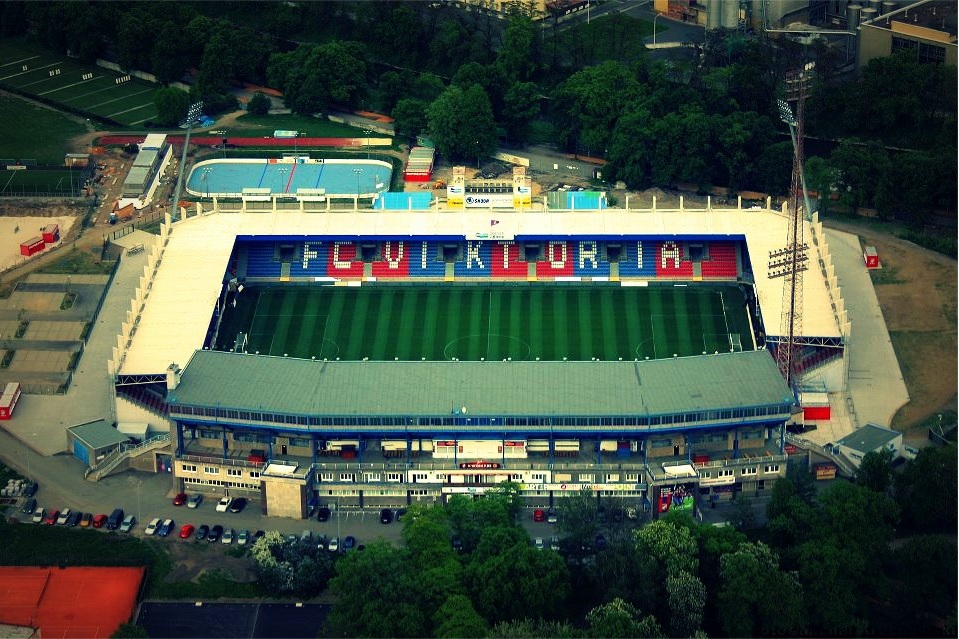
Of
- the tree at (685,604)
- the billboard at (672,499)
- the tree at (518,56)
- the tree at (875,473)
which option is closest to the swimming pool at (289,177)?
the tree at (518,56)

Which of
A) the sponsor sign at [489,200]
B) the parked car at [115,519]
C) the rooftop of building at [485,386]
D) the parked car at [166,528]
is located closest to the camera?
the parked car at [166,528]

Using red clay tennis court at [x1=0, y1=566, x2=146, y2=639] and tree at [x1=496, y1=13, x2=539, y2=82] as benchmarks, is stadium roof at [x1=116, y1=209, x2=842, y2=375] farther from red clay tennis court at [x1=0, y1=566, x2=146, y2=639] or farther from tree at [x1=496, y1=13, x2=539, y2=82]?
tree at [x1=496, y1=13, x2=539, y2=82]

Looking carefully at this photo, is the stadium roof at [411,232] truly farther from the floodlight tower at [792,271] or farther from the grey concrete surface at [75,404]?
the grey concrete surface at [75,404]

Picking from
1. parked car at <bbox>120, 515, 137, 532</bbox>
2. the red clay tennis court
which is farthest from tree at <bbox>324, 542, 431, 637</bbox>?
parked car at <bbox>120, 515, 137, 532</bbox>

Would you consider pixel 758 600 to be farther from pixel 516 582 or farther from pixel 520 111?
pixel 520 111

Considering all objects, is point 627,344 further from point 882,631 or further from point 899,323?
point 882,631

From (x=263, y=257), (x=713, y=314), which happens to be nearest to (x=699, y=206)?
(x=713, y=314)

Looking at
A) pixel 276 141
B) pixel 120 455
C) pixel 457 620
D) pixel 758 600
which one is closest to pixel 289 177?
pixel 276 141
